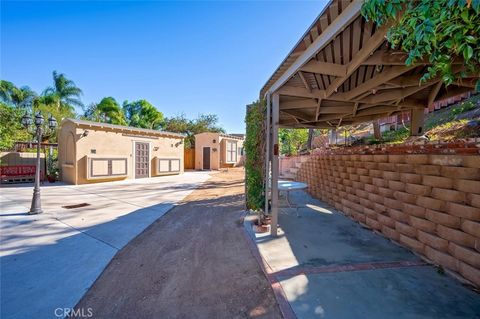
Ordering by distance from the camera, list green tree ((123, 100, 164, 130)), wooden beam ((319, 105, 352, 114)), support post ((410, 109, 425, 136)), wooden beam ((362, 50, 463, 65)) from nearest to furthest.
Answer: wooden beam ((362, 50, 463, 65)), support post ((410, 109, 425, 136)), wooden beam ((319, 105, 352, 114)), green tree ((123, 100, 164, 130))

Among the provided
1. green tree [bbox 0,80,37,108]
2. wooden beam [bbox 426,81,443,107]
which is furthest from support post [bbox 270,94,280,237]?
green tree [bbox 0,80,37,108]

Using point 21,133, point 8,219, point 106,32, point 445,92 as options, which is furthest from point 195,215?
point 21,133

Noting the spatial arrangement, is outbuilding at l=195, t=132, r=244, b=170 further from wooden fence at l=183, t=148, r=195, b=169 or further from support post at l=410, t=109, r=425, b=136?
support post at l=410, t=109, r=425, b=136

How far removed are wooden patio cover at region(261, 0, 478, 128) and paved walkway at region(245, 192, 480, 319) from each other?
218 centimetres

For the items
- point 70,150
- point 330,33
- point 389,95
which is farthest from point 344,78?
point 70,150

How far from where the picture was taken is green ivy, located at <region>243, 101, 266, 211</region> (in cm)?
423

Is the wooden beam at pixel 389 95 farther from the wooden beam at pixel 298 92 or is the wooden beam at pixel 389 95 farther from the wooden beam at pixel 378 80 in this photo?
the wooden beam at pixel 298 92

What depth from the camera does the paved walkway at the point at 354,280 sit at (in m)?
1.89

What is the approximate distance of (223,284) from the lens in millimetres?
2400

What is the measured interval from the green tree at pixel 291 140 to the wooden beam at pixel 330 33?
12.7 m

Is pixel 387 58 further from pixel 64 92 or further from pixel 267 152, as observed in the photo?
pixel 64 92

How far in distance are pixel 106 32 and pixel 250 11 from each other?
5442mm

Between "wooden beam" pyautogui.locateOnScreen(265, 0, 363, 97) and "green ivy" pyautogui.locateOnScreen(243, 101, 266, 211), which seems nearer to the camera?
"wooden beam" pyautogui.locateOnScreen(265, 0, 363, 97)

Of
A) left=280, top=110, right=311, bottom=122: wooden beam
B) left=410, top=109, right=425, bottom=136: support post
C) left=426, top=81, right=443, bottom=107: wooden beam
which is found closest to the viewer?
left=426, top=81, right=443, bottom=107: wooden beam
